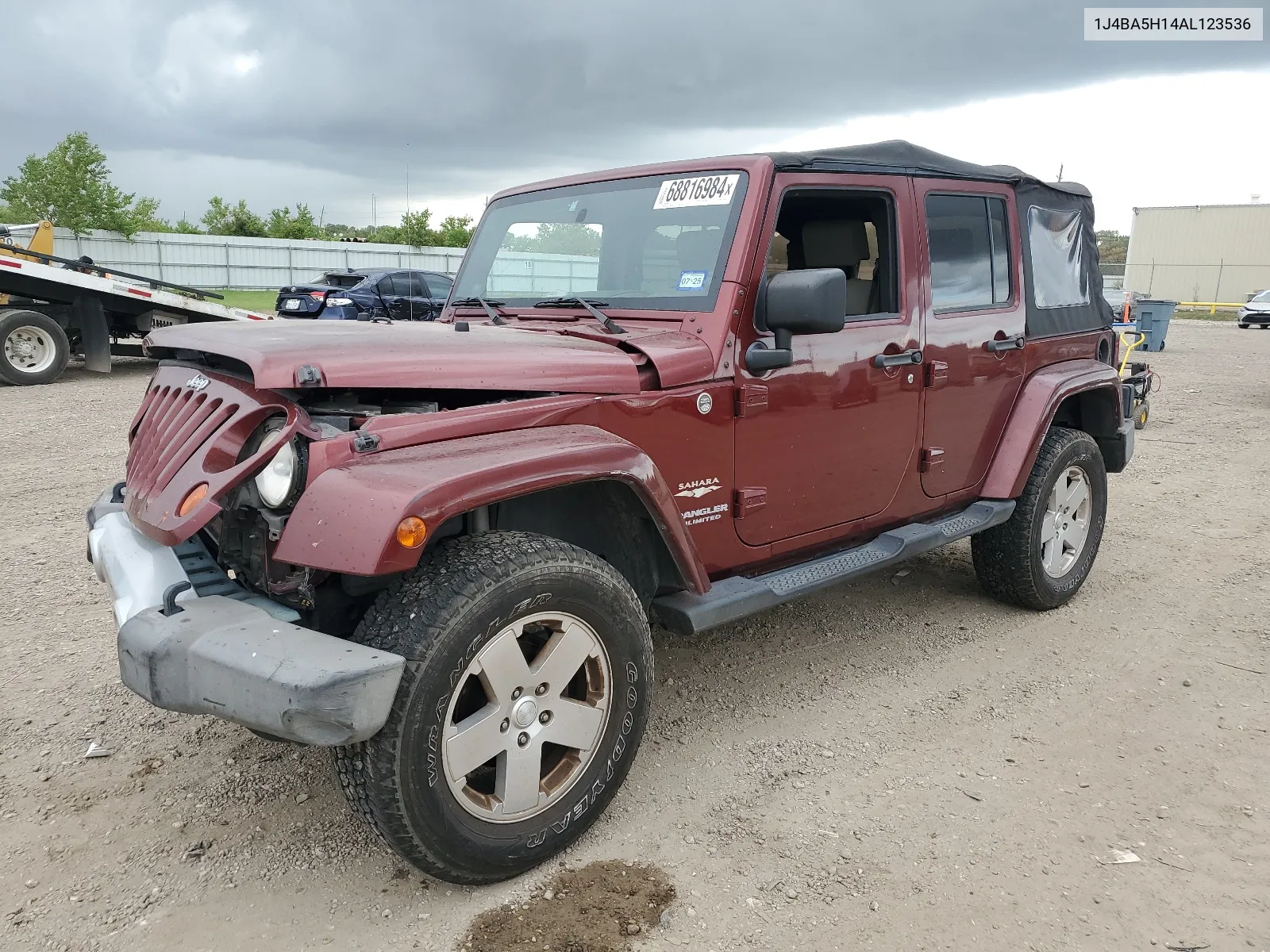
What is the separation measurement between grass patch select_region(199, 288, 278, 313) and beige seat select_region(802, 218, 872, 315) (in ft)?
71.5

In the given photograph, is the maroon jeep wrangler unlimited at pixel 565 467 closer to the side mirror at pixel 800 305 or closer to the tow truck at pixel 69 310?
the side mirror at pixel 800 305

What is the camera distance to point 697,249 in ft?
10.5

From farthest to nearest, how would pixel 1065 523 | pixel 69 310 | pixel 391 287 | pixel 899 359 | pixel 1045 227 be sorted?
pixel 391 287 < pixel 69 310 < pixel 1065 523 < pixel 1045 227 < pixel 899 359

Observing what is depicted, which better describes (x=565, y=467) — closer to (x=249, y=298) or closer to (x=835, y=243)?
(x=835, y=243)

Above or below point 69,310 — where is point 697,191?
above

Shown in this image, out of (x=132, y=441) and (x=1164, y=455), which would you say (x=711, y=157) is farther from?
(x=1164, y=455)

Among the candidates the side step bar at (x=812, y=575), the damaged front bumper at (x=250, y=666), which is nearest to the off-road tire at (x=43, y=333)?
the damaged front bumper at (x=250, y=666)

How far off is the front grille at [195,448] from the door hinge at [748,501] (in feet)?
4.75

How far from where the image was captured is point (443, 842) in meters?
2.33

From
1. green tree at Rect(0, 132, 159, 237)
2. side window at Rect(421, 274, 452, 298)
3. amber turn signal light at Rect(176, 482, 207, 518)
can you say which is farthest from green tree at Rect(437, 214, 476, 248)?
amber turn signal light at Rect(176, 482, 207, 518)

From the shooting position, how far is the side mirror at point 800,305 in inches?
114

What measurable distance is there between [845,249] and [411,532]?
240 centimetres

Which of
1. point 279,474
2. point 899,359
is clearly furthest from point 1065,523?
point 279,474

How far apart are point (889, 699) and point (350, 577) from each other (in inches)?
88.0
